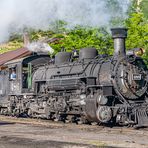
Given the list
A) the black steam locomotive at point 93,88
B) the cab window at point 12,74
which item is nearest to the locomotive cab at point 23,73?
the cab window at point 12,74

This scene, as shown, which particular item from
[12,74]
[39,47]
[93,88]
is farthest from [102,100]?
[39,47]

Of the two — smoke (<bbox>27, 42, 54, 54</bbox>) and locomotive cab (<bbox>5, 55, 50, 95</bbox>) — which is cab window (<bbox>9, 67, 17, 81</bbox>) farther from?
smoke (<bbox>27, 42, 54, 54</bbox>)

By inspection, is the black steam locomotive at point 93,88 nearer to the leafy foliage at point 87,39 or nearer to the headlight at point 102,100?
the headlight at point 102,100

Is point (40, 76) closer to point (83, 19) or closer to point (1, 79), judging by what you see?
point (83, 19)

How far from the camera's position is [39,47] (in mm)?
23531

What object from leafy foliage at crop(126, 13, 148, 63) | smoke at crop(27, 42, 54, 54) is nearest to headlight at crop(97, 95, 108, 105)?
leafy foliage at crop(126, 13, 148, 63)

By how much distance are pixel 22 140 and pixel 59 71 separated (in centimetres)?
727

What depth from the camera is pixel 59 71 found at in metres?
16.8

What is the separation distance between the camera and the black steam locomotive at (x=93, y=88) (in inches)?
554

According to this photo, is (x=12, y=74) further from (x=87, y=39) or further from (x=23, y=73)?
(x=87, y=39)

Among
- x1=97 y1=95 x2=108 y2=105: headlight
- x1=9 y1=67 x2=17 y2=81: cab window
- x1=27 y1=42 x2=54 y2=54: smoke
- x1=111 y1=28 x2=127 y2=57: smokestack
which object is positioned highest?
x1=27 y1=42 x2=54 y2=54: smoke

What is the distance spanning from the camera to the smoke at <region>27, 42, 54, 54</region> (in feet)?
75.4

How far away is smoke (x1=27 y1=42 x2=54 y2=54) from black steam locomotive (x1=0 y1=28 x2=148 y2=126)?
4.44 m

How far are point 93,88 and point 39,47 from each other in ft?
31.0
